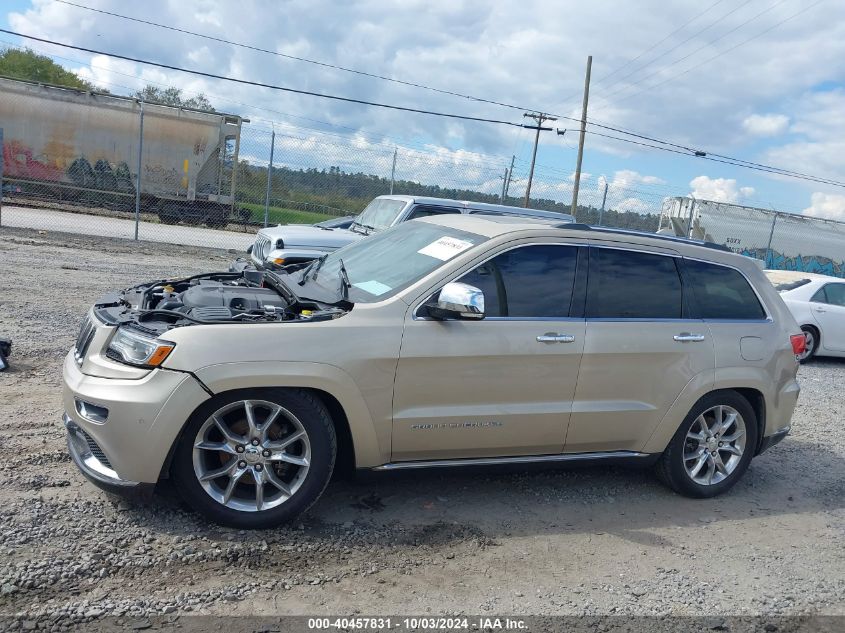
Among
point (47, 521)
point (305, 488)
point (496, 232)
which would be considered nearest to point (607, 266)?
point (496, 232)

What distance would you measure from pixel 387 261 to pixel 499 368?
1.09m

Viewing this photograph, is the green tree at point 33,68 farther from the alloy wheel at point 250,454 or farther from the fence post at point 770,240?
the alloy wheel at point 250,454

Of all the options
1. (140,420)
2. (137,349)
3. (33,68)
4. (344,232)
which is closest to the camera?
(140,420)

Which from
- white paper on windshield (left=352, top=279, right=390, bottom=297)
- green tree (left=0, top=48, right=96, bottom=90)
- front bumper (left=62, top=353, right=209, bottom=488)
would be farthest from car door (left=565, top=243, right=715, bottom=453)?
green tree (left=0, top=48, right=96, bottom=90)

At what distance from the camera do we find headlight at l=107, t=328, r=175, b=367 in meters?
3.61

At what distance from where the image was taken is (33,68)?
47.1m

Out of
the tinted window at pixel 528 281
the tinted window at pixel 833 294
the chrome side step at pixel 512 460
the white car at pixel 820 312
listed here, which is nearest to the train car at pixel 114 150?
the white car at pixel 820 312

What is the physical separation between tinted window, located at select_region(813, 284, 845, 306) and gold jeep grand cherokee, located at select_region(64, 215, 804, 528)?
6968mm

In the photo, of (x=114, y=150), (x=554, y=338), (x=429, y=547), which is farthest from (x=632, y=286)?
(x=114, y=150)

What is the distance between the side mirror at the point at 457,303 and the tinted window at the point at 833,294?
9.43 metres

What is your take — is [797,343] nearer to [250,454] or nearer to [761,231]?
[250,454]

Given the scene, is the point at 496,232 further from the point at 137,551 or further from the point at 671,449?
the point at 137,551

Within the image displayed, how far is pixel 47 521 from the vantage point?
368cm

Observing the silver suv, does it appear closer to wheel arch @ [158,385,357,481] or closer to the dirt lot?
the dirt lot
